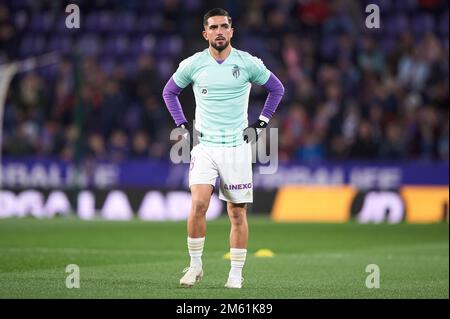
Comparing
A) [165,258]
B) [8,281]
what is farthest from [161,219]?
[8,281]

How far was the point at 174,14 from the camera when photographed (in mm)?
28391

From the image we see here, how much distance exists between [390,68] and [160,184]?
597 cm

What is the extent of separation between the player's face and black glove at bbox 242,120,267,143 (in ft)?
2.82

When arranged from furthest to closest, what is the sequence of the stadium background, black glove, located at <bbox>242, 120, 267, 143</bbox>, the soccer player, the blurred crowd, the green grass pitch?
the blurred crowd
the stadium background
black glove, located at <bbox>242, 120, 267, 143</bbox>
the soccer player
the green grass pitch

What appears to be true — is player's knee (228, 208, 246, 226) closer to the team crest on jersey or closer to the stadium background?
the team crest on jersey

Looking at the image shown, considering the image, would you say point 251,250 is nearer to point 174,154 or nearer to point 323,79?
point 174,154

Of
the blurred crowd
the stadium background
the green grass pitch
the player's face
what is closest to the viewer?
the green grass pitch

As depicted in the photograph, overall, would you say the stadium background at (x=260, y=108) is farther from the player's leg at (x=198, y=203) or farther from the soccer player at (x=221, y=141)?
the player's leg at (x=198, y=203)

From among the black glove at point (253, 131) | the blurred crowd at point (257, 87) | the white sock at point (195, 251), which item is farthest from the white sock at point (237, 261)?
the blurred crowd at point (257, 87)

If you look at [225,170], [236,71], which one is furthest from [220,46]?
[225,170]

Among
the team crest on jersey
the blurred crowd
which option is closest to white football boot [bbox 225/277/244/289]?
the team crest on jersey

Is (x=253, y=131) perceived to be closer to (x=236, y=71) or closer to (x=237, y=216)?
(x=236, y=71)

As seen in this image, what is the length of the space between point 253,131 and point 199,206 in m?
0.95

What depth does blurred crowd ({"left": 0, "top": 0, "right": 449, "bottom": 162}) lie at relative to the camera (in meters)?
24.2
